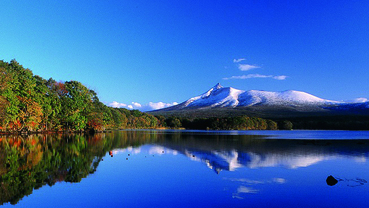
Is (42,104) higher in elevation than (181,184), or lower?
higher

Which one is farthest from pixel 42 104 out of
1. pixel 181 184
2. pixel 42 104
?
pixel 181 184

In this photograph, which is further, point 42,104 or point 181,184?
point 42,104

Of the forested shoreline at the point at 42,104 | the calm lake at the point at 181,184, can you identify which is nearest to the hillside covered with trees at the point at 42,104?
the forested shoreline at the point at 42,104

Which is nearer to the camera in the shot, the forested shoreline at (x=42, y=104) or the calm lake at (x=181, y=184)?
the calm lake at (x=181, y=184)

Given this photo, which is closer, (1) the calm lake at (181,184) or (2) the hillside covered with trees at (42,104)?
(1) the calm lake at (181,184)

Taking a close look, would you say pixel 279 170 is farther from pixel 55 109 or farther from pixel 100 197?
pixel 55 109

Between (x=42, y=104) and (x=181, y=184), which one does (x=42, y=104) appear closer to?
(x=42, y=104)

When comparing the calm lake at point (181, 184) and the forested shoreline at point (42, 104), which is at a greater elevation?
the forested shoreline at point (42, 104)

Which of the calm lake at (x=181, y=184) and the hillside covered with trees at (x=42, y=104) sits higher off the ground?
the hillside covered with trees at (x=42, y=104)

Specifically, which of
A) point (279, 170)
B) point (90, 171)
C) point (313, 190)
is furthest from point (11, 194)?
point (279, 170)

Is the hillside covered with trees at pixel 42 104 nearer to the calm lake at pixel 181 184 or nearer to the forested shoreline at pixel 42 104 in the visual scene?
the forested shoreline at pixel 42 104

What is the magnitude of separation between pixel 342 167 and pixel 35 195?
18347 millimetres

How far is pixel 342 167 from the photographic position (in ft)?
60.0

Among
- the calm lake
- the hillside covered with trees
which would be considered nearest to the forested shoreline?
the hillside covered with trees
